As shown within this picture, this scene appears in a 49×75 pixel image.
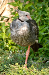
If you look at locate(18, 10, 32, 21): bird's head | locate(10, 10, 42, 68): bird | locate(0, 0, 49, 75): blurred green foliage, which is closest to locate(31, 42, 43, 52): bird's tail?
locate(0, 0, 49, 75): blurred green foliage

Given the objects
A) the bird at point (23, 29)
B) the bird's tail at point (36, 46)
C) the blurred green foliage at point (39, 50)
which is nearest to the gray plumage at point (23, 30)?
the bird at point (23, 29)

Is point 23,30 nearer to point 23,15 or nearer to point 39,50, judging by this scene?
point 23,15

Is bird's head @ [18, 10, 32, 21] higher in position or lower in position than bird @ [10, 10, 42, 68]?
higher

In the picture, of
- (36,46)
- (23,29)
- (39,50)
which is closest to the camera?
(23,29)

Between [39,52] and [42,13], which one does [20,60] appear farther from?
[42,13]

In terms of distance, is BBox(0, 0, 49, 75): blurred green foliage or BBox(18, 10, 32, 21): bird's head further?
BBox(0, 0, 49, 75): blurred green foliage

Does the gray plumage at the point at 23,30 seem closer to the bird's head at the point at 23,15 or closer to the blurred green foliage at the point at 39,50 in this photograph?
the bird's head at the point at 23,15

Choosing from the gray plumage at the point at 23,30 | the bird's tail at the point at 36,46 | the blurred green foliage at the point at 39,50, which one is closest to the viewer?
the gray plumage at the point at 23,30

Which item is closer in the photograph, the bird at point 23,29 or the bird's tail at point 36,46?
the bird at point 23,29

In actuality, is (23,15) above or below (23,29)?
above

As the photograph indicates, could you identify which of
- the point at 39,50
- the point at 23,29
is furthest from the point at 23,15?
the point at 39,50

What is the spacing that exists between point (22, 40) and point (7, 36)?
120cm

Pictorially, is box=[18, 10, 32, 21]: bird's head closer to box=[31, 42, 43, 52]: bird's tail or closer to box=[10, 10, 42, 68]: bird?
box=[10, 10, 42, 68]: bird

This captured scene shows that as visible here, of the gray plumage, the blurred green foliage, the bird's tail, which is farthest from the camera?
the bird's tail
